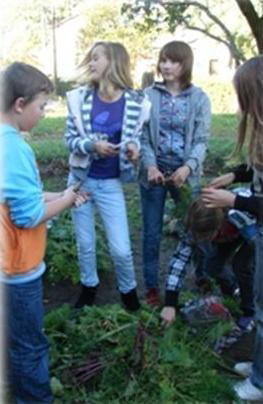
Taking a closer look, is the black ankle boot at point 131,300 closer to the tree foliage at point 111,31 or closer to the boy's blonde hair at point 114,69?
the boy's blonde hair at point 114,69

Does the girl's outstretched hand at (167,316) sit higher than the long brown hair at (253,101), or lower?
lower

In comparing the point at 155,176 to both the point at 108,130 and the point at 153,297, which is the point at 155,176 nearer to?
the point at 108,130

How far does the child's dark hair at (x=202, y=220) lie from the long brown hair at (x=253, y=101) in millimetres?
495

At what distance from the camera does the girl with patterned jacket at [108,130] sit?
349 centimetres

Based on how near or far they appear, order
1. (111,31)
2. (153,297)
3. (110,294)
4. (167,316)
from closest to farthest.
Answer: (167,316), (153,297), (110,294), (111,31)

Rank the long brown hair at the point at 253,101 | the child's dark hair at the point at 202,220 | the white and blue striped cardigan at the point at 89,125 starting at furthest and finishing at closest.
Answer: the white and blue striped cardigan at the point at 89,125 < the child's dark hair at the point at 202,220 < the long brown hair at the point at 253,101

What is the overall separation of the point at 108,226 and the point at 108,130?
0.57 m

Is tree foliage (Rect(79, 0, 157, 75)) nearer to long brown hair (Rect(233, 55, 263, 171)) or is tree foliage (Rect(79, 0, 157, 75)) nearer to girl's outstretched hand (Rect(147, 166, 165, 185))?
girl's outstretched hand (Rect(147, 166, 165, 185))

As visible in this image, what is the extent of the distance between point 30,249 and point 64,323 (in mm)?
979

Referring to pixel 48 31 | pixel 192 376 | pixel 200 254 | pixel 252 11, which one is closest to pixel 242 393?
pixel 192 376

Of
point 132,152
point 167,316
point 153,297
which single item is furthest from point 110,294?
point 132,152

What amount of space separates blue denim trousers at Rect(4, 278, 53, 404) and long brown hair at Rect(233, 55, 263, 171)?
1.09m

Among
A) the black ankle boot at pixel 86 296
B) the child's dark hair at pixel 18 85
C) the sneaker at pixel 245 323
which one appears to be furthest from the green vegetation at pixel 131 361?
the child's dark hair at pixel 18 85

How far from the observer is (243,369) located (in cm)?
318
